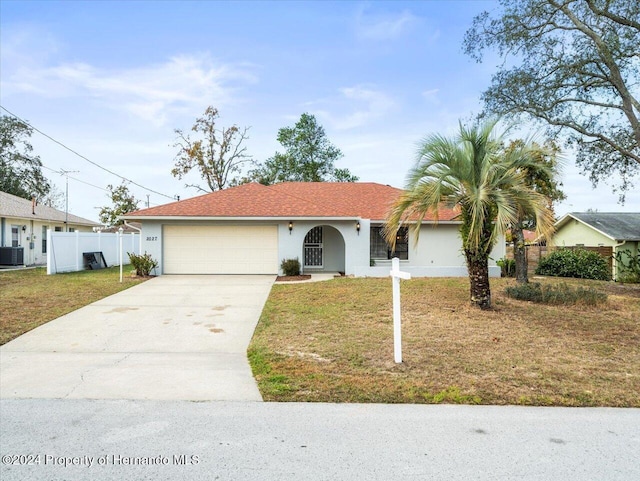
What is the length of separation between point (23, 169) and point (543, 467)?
44.1 m

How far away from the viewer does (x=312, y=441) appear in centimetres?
339

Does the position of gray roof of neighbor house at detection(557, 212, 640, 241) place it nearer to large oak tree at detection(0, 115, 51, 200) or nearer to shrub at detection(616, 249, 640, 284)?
shrub at detection(616, 249, 640, 284)

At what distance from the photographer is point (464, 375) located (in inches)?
202

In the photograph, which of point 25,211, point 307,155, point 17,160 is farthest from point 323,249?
point 17,160

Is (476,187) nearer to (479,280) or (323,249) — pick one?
(479,280)

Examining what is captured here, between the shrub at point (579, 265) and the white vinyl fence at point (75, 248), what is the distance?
2148cm

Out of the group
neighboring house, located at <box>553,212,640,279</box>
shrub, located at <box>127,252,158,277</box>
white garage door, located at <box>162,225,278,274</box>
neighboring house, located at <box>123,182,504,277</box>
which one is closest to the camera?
shrub, located at <box>127,252,158,277</box>

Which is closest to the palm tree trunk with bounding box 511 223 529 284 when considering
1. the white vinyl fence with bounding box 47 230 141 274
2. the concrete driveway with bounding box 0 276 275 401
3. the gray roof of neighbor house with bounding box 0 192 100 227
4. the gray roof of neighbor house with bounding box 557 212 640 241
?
the concrete driveway with bounding box 0 276 275 401

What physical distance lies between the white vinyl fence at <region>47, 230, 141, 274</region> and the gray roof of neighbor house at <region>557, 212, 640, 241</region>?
2454 cm

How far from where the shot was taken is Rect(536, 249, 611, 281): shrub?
59.7 ft

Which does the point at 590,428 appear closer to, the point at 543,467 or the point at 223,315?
the point at 543,467

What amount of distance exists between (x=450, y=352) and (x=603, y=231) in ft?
60.5

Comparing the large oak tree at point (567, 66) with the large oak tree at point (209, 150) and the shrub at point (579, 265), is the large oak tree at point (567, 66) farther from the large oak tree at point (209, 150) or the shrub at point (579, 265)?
the large oak tree at point (209, 150)

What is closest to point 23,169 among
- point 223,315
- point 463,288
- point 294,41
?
point 294,41
